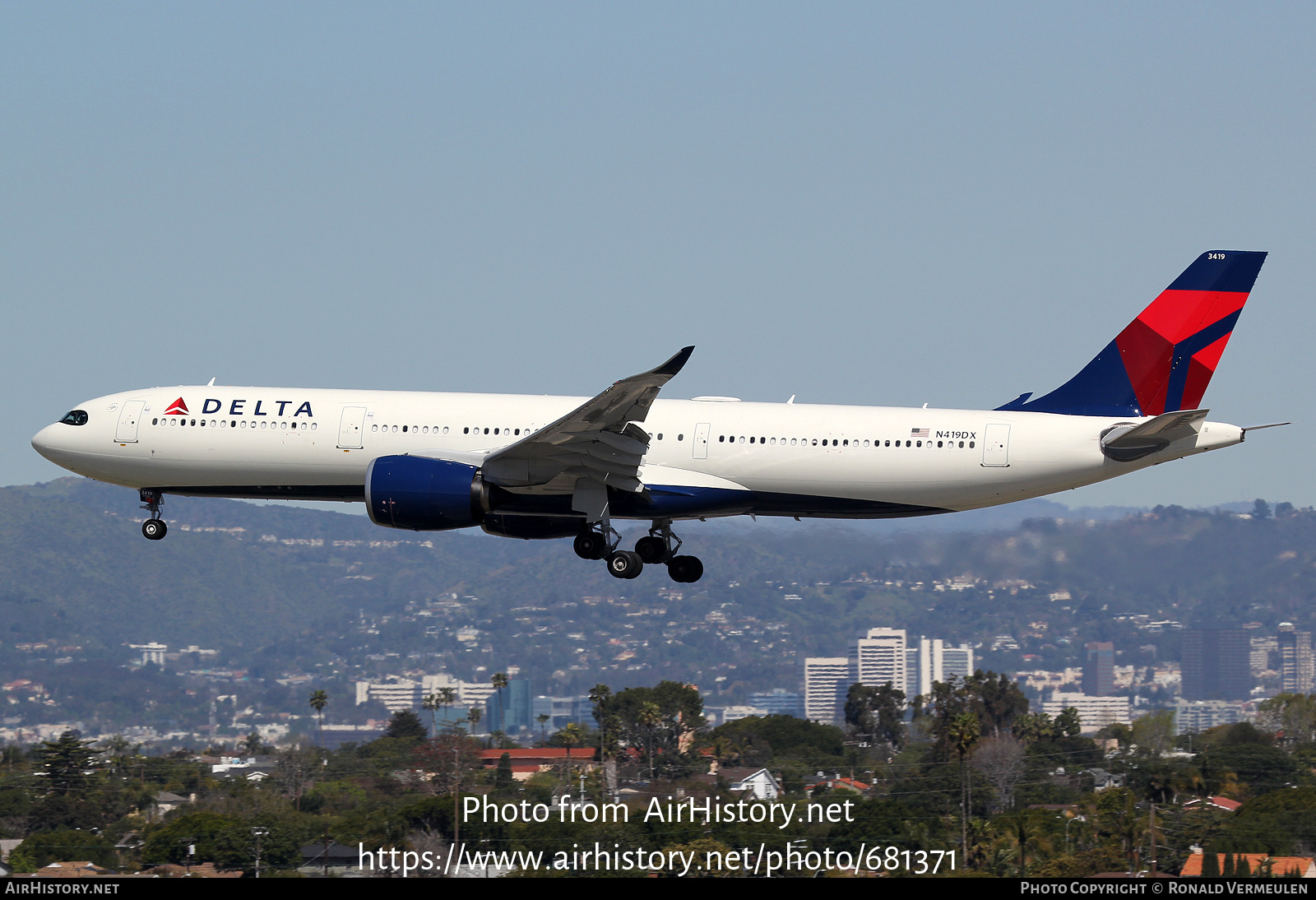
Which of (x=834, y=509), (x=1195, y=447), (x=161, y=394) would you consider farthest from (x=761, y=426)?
(x=161, y=394)

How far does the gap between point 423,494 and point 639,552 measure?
6.85 meters

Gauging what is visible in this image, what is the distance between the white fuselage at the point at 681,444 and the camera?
116ft

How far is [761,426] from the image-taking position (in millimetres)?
36062

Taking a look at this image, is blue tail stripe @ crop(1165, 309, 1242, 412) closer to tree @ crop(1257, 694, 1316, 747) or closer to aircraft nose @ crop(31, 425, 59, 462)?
aircraft nose @ crop(31, 425, 59, 462)

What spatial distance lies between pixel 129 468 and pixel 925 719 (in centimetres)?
9736

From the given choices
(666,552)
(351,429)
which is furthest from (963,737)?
(351,429)

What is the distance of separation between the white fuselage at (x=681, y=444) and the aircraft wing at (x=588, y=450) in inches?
42.8

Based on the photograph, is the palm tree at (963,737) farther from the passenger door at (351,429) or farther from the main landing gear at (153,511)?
the main landing gear at (153,511)

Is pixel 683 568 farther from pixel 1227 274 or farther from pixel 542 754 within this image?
pixel 542 754

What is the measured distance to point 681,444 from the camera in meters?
36.2

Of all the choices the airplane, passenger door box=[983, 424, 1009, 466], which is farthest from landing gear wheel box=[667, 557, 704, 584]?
passenger door box=[983, 424, 1009, 466]

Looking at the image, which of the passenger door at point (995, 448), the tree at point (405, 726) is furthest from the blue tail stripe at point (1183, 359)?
the tree at point (405, 726)

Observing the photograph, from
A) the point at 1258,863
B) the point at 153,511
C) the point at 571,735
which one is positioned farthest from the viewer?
the point at 571,735

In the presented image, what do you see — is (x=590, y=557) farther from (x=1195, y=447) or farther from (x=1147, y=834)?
(x=1147, y=834)
